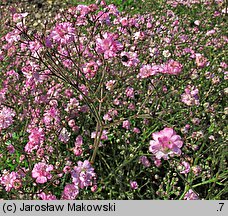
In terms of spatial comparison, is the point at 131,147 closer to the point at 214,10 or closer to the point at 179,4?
the point at 214,10

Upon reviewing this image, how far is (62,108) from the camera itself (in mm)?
2514

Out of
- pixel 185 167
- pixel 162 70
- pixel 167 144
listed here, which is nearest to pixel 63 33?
→ pixel 162 70

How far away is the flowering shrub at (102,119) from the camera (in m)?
1.83

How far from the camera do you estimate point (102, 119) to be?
250 cm

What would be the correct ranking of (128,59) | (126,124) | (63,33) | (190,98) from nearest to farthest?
(63,33)
(128,59)
(190,98)
(126,124)

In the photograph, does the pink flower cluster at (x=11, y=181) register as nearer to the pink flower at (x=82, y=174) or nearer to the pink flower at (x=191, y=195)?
the pink flower at (x=82, y=174)

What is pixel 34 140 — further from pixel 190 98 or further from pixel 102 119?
pixel 190 98

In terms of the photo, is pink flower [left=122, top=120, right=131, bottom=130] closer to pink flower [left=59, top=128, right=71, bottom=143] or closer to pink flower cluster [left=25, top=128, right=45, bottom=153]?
pink flower [left=59, top=128, right=71, bottom=143]

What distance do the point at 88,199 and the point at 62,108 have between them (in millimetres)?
769

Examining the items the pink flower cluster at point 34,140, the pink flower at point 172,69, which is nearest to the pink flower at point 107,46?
the pink flower at point 172,69

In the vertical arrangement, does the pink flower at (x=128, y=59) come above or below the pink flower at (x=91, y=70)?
below

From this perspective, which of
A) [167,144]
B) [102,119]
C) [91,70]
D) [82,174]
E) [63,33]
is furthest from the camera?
[102,119]

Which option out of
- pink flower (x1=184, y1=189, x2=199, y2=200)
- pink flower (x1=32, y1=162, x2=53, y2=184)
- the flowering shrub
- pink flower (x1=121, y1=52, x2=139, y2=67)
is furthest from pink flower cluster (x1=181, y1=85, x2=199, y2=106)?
pink flower (x1=32, y1=162, x2=53, y2=184)

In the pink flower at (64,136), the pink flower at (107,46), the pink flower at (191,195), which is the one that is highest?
the pink flower at (107,46)
